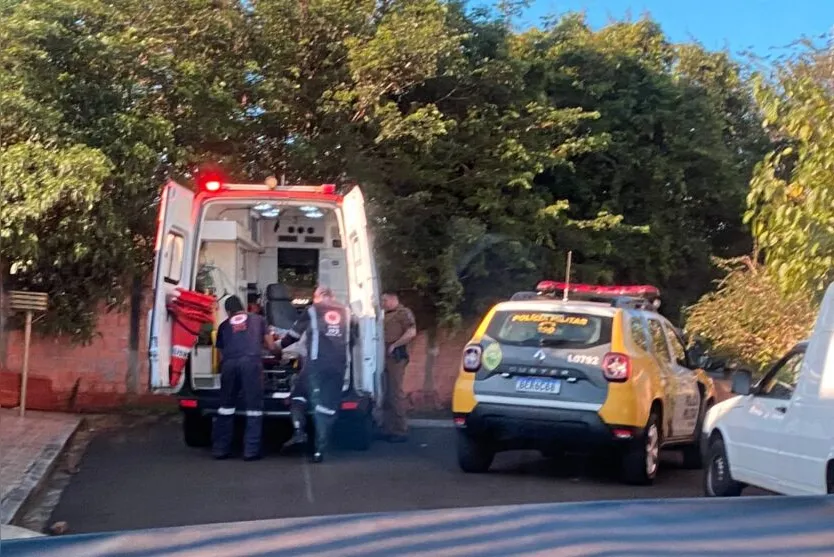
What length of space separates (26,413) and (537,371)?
683cm

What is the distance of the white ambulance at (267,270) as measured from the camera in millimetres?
10805

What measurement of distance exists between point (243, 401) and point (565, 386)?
310 centimetres

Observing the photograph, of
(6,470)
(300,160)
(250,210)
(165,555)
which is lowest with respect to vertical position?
(6,470)

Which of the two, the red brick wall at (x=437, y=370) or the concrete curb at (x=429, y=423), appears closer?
the concrete curb at (x=429, y=423)

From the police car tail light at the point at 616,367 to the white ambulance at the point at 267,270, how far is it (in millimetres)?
2446

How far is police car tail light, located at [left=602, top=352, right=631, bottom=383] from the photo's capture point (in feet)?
30.3

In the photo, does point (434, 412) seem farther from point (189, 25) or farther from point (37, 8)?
point (37, 8)

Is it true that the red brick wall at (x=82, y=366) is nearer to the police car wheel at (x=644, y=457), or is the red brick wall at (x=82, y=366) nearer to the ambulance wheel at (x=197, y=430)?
the ambulance wheel at (x=197, y=430)

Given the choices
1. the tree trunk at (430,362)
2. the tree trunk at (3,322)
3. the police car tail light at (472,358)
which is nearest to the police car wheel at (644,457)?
the police car tail light at (472,358)

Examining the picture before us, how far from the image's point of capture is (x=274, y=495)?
28.7 ft

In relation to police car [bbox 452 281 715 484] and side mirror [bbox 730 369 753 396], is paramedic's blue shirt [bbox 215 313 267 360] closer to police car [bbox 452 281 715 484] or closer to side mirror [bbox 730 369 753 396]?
police car [bbox 452 281 715 484]

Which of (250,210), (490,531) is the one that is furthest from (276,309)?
(490,531)

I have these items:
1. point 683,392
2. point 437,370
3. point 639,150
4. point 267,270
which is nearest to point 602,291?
point 683,392

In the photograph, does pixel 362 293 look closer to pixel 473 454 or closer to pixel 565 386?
pixel 473 454
